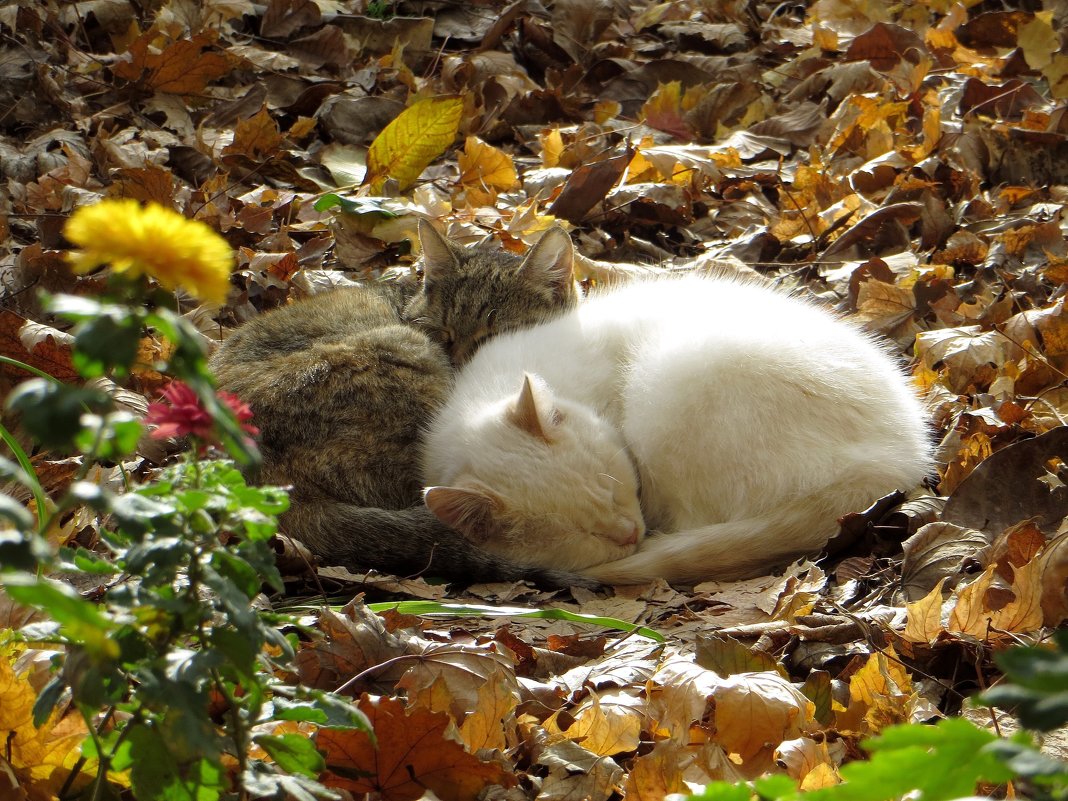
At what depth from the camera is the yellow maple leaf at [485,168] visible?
5.00m

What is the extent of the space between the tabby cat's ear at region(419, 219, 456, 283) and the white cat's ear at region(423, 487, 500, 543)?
1.20 meters

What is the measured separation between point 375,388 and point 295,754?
196 cm

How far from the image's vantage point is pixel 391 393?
3.26 m

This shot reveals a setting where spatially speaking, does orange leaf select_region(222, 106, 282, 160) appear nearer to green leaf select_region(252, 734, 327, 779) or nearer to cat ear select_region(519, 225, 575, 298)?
cat ear select_region(519, 225, 575, 298)

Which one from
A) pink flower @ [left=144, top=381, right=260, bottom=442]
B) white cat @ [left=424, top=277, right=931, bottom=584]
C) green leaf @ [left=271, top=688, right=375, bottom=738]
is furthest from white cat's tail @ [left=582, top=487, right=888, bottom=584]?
pink flower @ [left=144, top=381, right=260, bottom=442]

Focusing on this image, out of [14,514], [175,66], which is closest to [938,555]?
[14,514]

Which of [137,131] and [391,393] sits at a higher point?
[137,131]

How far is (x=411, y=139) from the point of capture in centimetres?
489

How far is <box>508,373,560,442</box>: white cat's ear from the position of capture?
2.94 meters

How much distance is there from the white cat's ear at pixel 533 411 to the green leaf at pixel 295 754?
168 cm

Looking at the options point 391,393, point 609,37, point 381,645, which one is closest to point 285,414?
point 391,393

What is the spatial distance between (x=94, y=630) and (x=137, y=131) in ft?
15.4

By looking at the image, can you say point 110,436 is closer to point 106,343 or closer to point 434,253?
point 106,343

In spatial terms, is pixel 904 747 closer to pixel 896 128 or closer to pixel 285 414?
pixel 285 414
